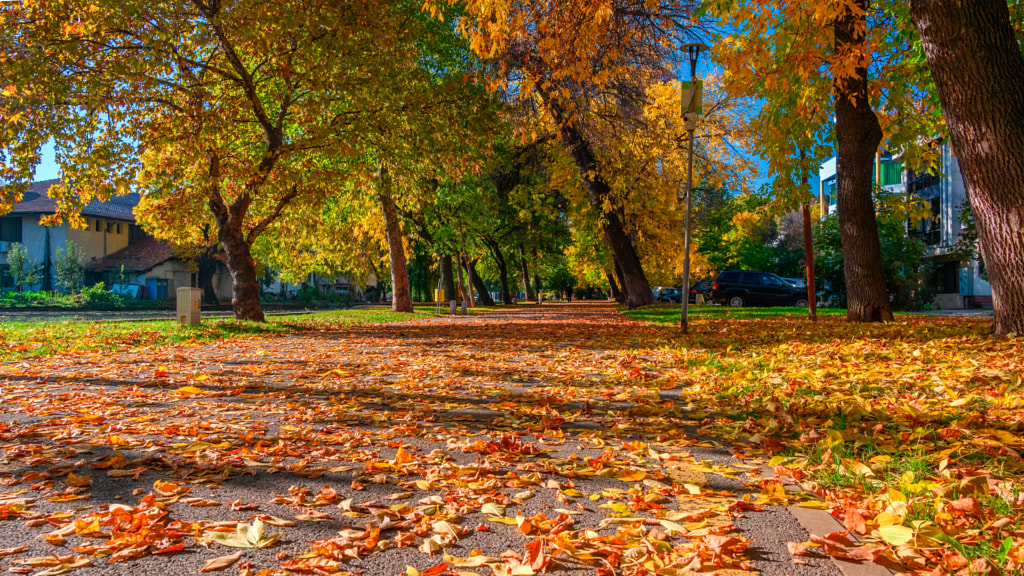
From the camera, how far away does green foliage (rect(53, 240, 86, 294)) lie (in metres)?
37.2

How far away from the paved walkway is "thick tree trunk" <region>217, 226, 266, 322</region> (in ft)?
32.0

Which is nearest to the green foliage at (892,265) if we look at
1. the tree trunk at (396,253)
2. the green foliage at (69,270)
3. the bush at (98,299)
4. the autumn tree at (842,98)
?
the autumn tree at (842,98)

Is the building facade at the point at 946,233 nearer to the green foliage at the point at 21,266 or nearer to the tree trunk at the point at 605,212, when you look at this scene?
the tree trunk at the point at 605,212

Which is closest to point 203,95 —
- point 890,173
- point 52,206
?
point 52,206

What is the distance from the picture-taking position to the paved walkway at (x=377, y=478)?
2430 millimetres

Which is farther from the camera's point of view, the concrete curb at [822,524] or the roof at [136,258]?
the roof at [136,258]

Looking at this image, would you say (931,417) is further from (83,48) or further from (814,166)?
(83,48)

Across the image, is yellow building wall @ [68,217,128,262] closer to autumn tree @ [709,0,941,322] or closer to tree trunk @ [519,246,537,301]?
tree trunk @ [519,246,537,301]

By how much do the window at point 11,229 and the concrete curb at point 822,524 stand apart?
159 ft

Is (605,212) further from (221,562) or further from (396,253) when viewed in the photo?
(221,562)

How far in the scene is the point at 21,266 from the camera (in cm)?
3706

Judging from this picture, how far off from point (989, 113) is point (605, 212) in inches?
516

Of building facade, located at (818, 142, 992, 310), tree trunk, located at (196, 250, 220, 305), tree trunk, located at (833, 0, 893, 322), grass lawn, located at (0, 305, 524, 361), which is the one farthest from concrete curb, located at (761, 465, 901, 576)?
tree trunk, located at (196, 250, 220, 305)

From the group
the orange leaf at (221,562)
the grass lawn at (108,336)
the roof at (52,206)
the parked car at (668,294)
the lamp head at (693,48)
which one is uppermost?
the roof at (52,206)
